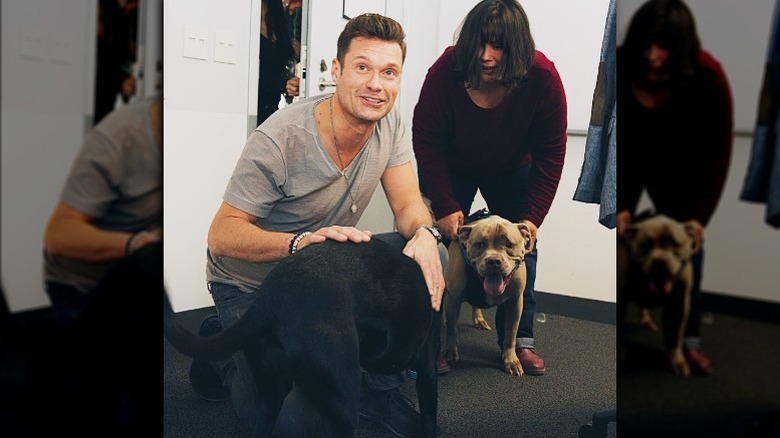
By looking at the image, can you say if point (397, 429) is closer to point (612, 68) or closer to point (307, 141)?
point (307, 141)

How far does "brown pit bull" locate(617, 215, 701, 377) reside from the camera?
205 cm

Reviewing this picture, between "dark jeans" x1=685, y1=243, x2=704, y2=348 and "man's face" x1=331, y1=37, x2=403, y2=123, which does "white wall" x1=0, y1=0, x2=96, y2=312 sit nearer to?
"man's face" x1=331, y1=37, x2=403, y2=123

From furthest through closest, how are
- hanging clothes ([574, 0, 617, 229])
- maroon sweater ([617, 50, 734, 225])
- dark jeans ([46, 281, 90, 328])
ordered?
dark jeans ([46, 281, 90, 328]), maroon sweater ([617, 50, 734, 225]), hanging clothes ([574, 0, 617, 229])

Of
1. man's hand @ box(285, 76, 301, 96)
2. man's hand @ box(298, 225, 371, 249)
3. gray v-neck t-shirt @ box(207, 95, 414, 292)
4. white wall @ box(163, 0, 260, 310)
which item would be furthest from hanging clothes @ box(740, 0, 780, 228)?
white wall @ box(163, 0, 260, 310)

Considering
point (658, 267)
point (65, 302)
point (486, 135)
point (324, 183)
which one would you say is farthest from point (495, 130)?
point (65, 302)

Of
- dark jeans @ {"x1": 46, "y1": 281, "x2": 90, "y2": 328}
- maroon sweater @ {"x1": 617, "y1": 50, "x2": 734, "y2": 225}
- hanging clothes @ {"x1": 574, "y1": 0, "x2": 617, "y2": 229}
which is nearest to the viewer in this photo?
hanging clothes @ {"x1": 574, "y1": 0, "x2": 617, "y2": 229}

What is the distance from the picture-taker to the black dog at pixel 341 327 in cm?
204

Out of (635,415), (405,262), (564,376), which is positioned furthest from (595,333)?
(405,262)

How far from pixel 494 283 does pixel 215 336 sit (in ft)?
2.64

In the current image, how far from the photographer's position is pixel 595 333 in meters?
2.03

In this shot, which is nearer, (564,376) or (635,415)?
(564,376)

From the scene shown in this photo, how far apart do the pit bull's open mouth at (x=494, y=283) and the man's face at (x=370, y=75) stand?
54 cm

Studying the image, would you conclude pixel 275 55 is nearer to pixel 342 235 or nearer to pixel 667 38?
pixel 342 235

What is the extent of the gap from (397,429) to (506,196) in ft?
2.38
